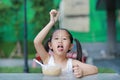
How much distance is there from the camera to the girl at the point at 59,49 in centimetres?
265

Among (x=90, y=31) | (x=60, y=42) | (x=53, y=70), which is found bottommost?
(x=90, y=31)

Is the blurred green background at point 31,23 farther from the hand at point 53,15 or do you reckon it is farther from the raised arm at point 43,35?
the hand at point 53,15

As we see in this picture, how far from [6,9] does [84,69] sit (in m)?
20.3

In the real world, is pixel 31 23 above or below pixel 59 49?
below

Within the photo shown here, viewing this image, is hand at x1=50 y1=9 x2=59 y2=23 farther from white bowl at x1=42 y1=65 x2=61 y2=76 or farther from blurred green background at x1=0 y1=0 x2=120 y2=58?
blurred green background at x1=0 y1=0 x2=120 y2=58

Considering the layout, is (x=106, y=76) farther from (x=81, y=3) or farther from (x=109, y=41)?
(x=81, y=3)

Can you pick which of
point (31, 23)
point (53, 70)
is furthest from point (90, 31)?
point (53, 70)

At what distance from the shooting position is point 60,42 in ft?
8.87

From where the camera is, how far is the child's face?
8.84 feet

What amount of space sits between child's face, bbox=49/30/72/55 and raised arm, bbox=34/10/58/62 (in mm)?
73

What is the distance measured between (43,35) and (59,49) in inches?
6.0

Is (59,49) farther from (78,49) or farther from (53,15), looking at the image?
(78,49)

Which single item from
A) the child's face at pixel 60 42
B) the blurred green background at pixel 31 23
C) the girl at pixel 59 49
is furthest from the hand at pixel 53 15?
the blurred green background at pixel 31 23

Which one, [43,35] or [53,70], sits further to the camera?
[43,35]
